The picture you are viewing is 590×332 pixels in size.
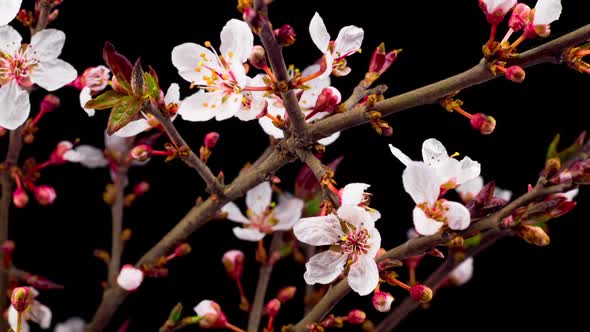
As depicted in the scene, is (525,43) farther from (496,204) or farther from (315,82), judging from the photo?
(315,82)

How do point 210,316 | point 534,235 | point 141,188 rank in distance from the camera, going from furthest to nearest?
point 141,188
point 210,316
point 534,235

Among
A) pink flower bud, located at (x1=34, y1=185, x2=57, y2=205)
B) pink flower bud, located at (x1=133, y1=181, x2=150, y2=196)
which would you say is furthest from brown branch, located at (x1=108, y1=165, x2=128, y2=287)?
pink flower bud, located at (x1=34, y1=185, x2=57, y2=205)

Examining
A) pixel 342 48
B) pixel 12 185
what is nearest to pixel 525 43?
pixel 342 48

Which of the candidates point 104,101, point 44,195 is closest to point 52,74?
point 104,101

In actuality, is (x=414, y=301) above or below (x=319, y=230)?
below

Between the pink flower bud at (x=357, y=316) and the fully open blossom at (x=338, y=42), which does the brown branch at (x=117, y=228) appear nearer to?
the pink flower bud at (x=357, y=316)

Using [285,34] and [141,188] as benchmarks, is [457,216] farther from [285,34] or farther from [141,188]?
[141,188]

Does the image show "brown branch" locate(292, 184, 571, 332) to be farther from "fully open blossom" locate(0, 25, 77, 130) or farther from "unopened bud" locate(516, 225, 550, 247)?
"fully open blossom" locate(0, 25, 77, 130)
